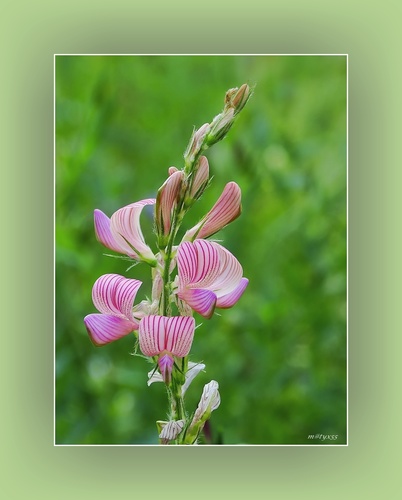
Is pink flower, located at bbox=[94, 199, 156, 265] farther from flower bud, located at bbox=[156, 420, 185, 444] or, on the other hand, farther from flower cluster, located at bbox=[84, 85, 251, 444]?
flower bud, located at bbox=[156, 420, 185, 444]

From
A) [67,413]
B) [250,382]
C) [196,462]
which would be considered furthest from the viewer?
[250,382]

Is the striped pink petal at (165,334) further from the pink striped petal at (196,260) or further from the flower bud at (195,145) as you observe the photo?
the flower bud at (195,145)

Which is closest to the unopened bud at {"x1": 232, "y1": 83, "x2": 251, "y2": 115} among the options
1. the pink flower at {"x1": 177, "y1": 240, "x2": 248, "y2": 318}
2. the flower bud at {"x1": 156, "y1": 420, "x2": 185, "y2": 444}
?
the pink flower at {"x1": 177, "y1": 240, "x2": 248, "y2": 318}
